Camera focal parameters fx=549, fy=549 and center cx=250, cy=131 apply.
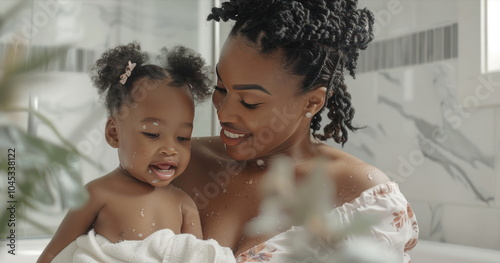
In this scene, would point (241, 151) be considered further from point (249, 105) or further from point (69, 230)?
point (69, 230)

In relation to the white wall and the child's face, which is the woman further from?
the white wall

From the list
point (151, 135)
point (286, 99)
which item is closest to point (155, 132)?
point (151, 135)

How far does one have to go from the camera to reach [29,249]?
62.3 inches

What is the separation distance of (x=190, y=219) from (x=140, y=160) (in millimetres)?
130

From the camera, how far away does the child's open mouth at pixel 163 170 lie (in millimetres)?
887

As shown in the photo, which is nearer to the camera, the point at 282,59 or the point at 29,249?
the point at 282,59

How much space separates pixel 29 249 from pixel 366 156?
1.06 m

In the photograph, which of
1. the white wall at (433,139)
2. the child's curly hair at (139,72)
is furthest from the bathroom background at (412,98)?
the child's curly hair at (139,72)

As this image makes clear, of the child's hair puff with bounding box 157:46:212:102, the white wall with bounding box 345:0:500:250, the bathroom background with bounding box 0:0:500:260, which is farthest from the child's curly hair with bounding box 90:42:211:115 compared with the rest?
the white wall with bounding box 345:0:500:250

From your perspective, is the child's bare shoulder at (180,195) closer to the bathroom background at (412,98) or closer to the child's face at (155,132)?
the child's face at (155,132)

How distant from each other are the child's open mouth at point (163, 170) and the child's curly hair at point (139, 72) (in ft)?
0.39

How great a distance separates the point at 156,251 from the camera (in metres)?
0.79

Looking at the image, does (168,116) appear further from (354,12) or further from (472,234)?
(472,234)

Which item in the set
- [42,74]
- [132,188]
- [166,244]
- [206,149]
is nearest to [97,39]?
[206,149]
